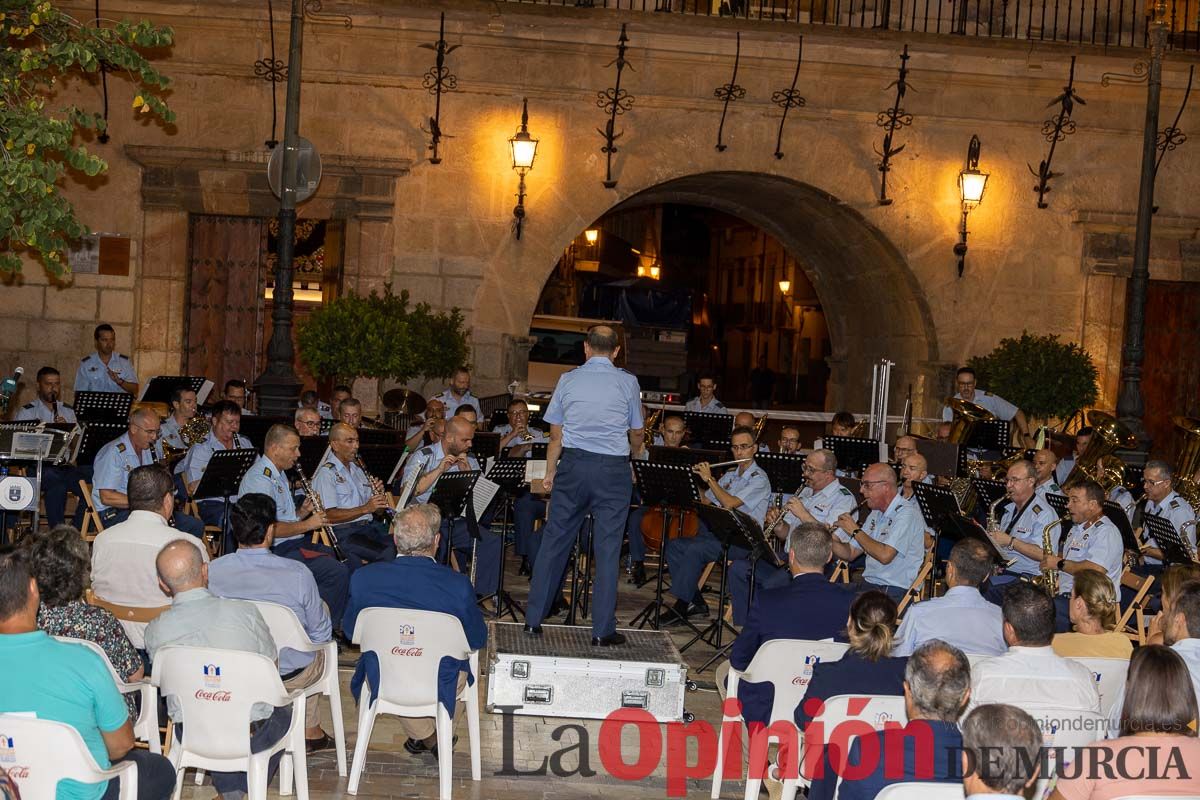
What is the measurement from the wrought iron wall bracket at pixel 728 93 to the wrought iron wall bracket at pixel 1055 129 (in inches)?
147

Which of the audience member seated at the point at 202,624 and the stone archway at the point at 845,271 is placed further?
the stone archway at the point at 845,271

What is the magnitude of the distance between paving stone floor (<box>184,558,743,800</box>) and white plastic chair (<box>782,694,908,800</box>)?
1.73 metres

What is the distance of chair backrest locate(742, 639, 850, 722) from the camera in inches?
243

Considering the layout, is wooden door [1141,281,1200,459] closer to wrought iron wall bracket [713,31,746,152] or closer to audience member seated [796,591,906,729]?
wrought iron wall bracket [713,31,746,152]

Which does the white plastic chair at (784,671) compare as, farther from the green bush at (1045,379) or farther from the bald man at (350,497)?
the green bush at (1045,379)

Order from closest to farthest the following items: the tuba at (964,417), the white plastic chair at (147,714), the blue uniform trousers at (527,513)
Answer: the white plastic chair at (147,714) → the blue uniform trousers at (527,513) → the tuba at (964,417)

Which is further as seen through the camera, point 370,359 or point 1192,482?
point 370,359

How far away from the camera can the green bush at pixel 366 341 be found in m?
13.8

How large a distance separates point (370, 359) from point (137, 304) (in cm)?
365

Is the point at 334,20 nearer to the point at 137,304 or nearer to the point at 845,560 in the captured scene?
the point at 137,304

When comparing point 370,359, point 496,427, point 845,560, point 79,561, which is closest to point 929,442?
point 845,560

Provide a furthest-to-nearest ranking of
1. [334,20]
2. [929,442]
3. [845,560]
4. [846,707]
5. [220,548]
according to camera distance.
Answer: [334,20] → [929,442] → [220,548] → [845,560] → [846,707]

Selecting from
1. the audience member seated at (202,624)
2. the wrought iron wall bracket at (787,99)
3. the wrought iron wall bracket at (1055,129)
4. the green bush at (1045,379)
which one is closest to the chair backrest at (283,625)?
the audience member seated at (202,624)

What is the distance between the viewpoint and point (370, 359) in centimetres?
1380
